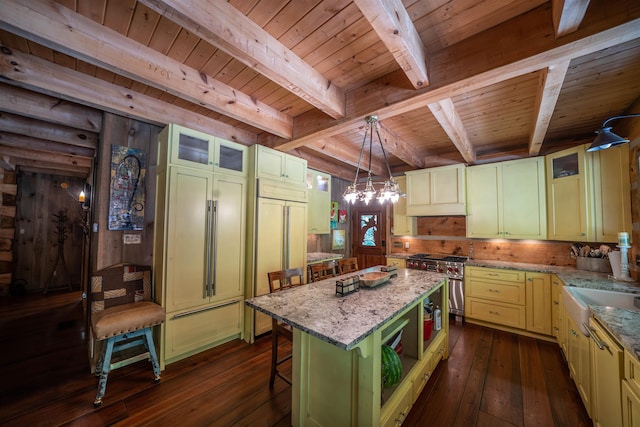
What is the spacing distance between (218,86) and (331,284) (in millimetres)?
2117

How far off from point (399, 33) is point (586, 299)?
8.99 feet

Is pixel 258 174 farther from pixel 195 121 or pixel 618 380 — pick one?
pixel 618 380

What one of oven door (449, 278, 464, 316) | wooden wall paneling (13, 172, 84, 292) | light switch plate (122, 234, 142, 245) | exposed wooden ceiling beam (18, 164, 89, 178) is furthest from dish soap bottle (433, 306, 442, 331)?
wooden wall paneling (13, 172, 84, 292)

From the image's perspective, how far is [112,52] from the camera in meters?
1.71

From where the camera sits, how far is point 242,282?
3.10m

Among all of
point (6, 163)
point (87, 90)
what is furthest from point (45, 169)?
point (87, 90)

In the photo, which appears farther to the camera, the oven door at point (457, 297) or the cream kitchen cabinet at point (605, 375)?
the oven door at point (457, 297)

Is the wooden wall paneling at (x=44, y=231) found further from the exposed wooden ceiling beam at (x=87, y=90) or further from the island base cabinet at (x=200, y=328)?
the island base cabinet at (x=200, y=328)

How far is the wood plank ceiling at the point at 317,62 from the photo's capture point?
4.68ft

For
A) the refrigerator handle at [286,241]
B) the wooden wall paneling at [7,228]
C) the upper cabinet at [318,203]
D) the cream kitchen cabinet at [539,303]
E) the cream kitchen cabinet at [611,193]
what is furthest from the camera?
the wooden wall paneling at [7,228]

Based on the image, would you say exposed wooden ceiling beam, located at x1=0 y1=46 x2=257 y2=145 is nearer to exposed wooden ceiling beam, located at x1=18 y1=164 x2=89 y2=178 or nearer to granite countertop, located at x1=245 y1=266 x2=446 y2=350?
granite countertop, located at x1=245 y1=266 x2=446 y2=350

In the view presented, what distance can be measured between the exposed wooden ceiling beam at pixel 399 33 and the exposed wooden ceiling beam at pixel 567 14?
0.68 m

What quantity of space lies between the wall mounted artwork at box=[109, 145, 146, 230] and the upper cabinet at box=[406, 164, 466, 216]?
3.96m

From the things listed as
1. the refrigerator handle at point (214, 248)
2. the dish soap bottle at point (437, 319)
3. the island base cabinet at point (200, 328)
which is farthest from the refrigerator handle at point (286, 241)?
the dish soap bottle at point (437, 319)
